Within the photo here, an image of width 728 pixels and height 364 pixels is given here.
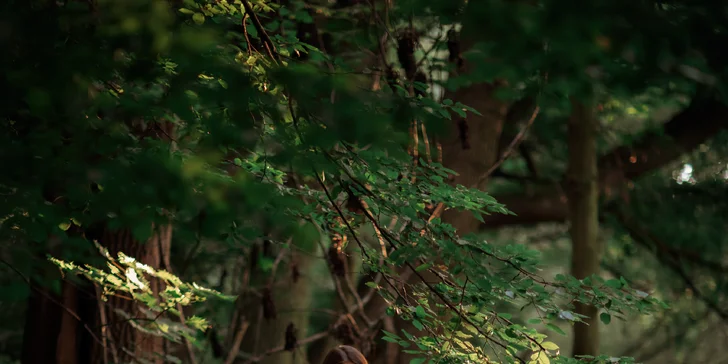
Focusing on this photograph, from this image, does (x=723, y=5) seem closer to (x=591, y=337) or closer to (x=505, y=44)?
(x=505, y=44)

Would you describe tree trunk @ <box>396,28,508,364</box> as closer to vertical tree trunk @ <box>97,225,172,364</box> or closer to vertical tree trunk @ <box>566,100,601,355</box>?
vertical tree trunk @ <box>566,100,601,355</box>

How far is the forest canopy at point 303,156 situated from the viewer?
5.28ft

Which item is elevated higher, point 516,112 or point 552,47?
point 516,112

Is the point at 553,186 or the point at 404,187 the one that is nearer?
the point at 404,187

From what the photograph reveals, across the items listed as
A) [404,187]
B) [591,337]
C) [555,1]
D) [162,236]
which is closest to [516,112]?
[591,337]

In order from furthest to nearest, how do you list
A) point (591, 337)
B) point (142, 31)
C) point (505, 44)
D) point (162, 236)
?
point (591, 337) < point (162, 236) < point (142, 31) < point (505, 44)

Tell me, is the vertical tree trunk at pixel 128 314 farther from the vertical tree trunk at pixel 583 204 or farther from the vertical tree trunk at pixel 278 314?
the vertical tree trunk at pixel 583 204

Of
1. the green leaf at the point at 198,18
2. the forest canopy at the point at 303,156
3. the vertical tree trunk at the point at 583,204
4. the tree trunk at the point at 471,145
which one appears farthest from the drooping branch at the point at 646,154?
the green leaf at the point at 198,18

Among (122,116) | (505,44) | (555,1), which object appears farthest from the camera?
(122,116)

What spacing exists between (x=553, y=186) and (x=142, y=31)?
20.0 ft

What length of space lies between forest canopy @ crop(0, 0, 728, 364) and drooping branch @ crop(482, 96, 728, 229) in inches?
0.9

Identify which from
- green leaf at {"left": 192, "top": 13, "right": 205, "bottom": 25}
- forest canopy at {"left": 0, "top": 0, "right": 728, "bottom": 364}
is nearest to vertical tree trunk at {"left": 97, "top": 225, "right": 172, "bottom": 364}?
forest canopy at {"left": 0, "top": 0, "right": 728, "bottom": 364}

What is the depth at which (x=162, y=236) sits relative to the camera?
4.88 meters

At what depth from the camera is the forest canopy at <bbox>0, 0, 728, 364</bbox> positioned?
1.61 metres
